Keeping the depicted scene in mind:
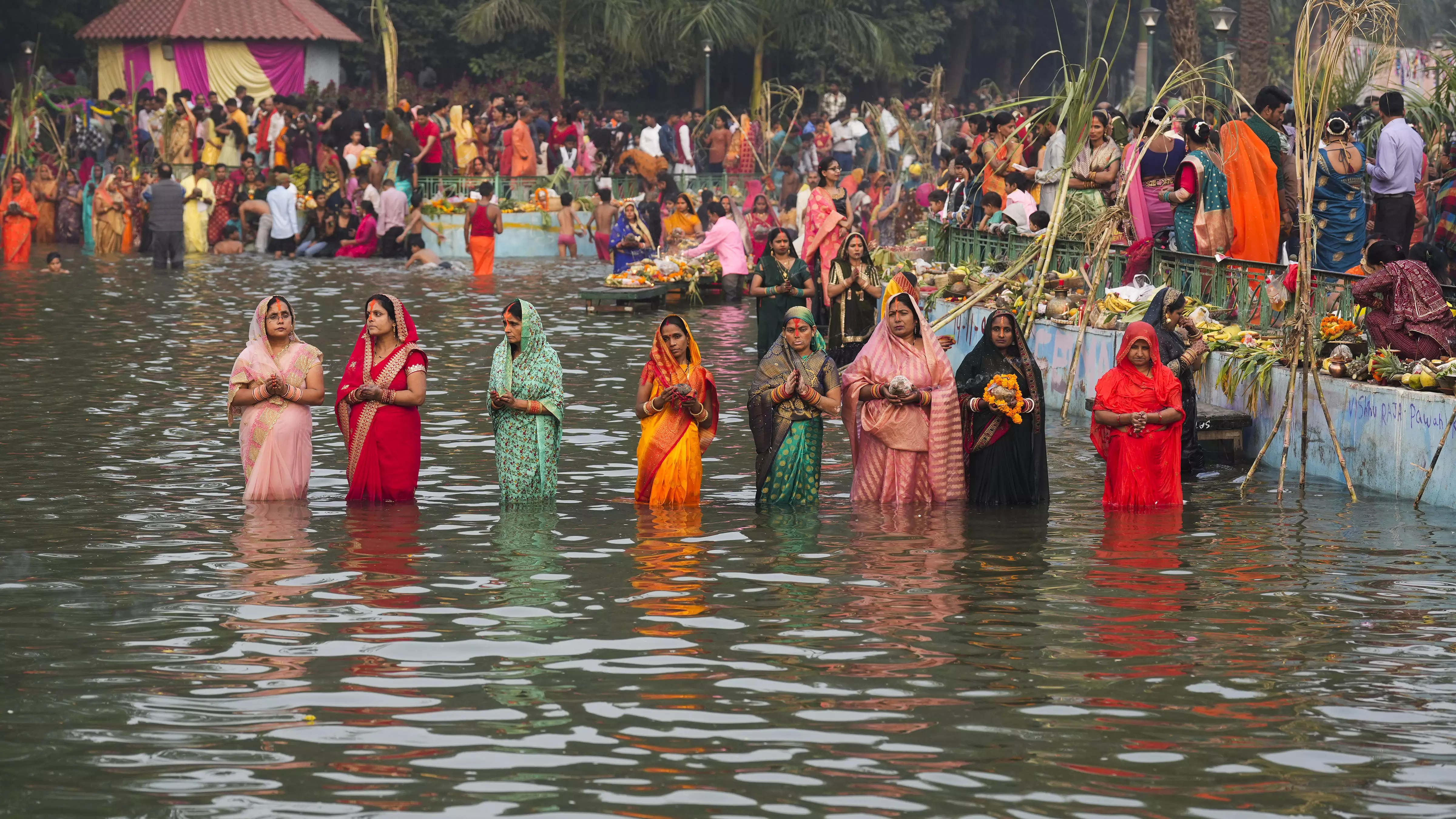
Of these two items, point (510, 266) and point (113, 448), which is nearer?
point (113, 448)

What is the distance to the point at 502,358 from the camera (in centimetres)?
957

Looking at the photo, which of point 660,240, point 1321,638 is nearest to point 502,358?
point 1321,638

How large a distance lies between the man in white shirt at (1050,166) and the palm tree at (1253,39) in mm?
9863

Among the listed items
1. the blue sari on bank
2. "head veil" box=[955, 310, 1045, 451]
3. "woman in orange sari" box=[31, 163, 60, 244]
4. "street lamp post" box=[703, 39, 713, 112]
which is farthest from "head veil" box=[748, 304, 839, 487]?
"woman in orange sari" box=[31, 163, 60, 244]

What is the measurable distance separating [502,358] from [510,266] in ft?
55.2

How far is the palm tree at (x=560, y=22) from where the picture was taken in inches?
1515

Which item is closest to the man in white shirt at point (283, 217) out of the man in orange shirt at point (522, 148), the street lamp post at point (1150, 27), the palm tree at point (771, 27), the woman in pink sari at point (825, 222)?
the man in orange shirt at point (522, 148)

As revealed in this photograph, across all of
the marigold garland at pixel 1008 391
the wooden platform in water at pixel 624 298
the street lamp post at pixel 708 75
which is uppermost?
the street lamp post at pixel 708 75

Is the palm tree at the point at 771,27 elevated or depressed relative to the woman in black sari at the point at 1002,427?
elevated

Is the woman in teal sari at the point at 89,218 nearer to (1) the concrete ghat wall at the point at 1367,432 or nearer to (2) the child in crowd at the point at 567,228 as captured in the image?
(2) the child in crowd at the point at 567,228

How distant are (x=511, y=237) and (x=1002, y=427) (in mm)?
19240

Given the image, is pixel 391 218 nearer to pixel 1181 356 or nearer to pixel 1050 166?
pixel 1050 166

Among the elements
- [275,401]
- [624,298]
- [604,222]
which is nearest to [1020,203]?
[624,298]

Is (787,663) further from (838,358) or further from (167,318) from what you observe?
(167,318)
